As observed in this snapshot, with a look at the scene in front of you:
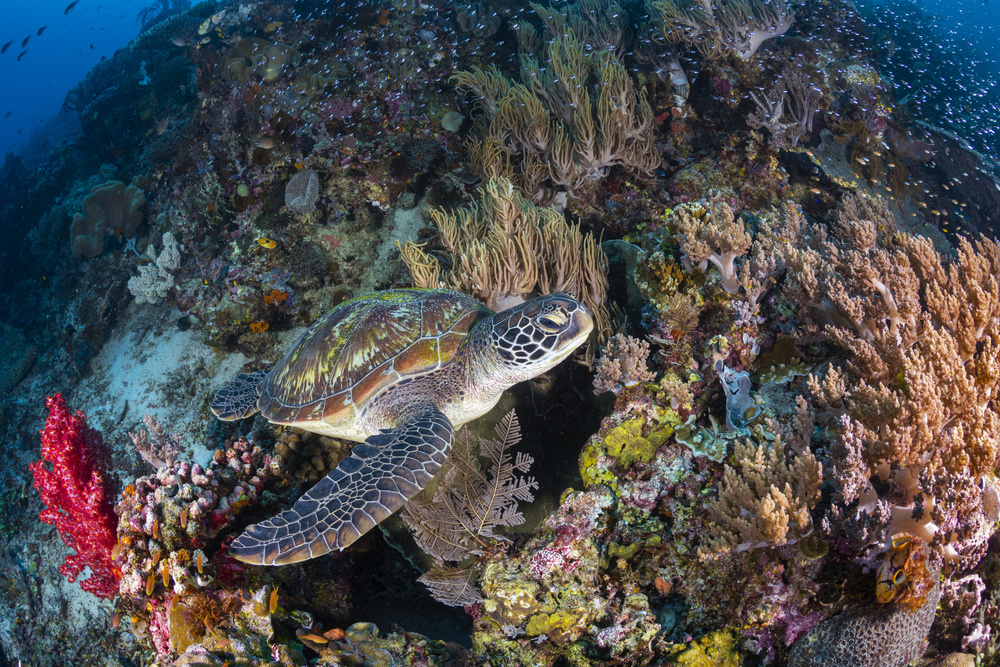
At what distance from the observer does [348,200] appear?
5.94 meters

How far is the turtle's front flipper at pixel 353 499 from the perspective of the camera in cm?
221

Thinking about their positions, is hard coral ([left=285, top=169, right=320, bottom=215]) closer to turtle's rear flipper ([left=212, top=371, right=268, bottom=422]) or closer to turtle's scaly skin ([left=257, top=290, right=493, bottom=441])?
turtle's rear flipper ([left=212, top=371, right=268, bottom=422])

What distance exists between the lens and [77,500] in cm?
296

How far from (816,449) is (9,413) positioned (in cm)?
1167

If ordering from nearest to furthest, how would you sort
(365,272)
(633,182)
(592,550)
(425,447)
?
(592,550) → (425,447) → (633,182) → (365,272)

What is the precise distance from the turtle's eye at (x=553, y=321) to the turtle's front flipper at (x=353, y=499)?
0.92m

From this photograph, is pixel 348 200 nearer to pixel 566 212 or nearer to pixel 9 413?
pixel 566 212

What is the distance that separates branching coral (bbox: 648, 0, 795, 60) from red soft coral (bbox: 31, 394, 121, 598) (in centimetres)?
763

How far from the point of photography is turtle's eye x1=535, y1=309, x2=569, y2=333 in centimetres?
266

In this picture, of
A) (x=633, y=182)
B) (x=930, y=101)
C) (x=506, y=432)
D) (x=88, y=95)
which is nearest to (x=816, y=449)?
(x=506, y=432)

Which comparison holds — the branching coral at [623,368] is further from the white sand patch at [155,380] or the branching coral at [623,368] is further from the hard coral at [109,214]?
the hard coral at [109,214]

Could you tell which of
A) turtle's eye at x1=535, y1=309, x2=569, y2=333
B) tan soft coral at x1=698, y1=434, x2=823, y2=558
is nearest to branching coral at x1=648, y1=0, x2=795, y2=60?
turtle's eye at x1=535, y1=309, x2=569, y2=333

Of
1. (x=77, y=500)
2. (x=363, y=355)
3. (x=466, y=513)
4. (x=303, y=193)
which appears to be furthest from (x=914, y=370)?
(x=303, y=193)

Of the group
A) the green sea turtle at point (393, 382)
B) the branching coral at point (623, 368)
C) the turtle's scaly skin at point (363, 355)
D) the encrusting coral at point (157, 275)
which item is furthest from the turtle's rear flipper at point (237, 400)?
the encrusting coral at point (157, 275)
